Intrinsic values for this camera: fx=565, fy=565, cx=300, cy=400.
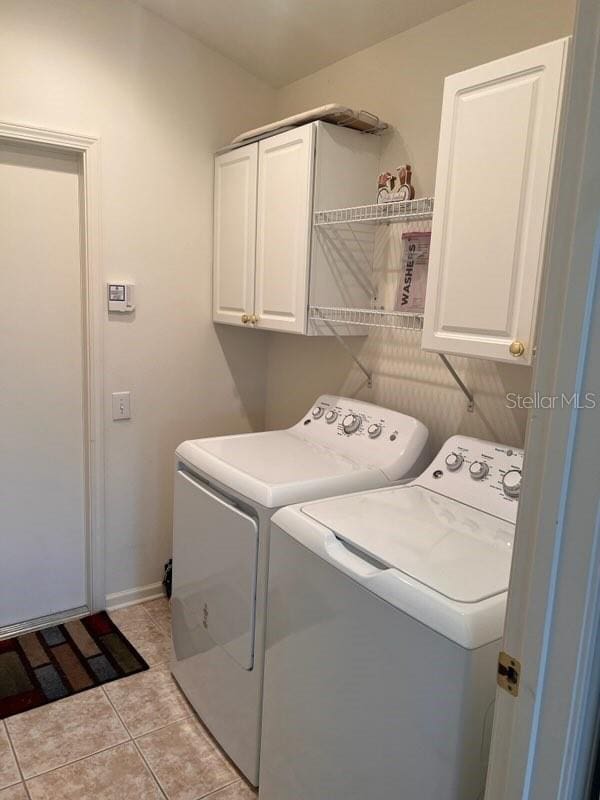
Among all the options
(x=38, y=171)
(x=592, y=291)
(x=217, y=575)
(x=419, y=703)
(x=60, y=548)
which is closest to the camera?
(x=592, y=291)

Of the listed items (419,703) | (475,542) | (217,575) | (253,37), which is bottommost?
(217,575)

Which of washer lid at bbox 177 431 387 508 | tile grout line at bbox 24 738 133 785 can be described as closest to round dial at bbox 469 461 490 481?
washer lid at bbox 177 431 387 508

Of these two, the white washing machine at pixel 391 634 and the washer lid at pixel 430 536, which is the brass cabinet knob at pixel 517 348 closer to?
the white washing machine at pixel 391 634

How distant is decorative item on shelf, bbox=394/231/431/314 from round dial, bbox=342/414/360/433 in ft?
1.44

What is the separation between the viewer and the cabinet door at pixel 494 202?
4.45 feet

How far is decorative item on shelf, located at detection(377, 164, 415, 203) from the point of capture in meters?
1.97

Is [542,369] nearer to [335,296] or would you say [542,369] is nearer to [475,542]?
[475,542]

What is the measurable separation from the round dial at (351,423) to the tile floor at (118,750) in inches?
47.0

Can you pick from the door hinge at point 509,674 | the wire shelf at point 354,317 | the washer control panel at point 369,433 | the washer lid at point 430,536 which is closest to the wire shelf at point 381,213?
the wire shelf at point 354,317

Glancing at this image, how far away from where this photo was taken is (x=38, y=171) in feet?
7.52

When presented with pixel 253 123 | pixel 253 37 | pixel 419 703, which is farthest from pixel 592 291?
pixel 253 123

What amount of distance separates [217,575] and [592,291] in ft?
5.10

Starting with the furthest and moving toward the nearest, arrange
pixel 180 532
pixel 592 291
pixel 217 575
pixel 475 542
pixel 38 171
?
pixel 38 171 < pixel 180 532 < pixel 217 575 < pixel 475 542 < pixel 592 291

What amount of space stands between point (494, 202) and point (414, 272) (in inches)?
23.1
